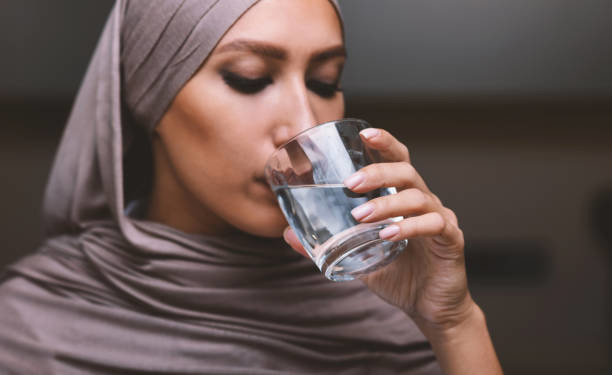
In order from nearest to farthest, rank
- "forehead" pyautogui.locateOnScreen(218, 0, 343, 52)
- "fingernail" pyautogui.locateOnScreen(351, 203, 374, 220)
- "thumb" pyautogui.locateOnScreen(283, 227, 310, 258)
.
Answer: "fingernail" pyautogui.locateOnScreen(351, 203, 374, 220), "thumb" pyautogui.locateOnScreen(283, 227, 310, 258), "forehead" pyautogui.locateOnScreen(218, 0, 343, 52)

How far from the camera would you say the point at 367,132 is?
765 mm

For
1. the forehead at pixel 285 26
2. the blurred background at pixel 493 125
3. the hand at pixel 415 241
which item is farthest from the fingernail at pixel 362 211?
the blurred background at pixel 493 125

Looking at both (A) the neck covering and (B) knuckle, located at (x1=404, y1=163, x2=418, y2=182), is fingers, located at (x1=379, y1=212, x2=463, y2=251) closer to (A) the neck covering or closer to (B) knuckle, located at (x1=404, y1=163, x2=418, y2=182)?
(B) knuckle, located at (x1=404, y1=163, x2=418, y2=182)

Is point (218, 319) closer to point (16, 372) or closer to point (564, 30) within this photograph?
point (16, 372)

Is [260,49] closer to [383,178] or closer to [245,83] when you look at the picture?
[245,83]

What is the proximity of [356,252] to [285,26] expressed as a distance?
1.36 ft

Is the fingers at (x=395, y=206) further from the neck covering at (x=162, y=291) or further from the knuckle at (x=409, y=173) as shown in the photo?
the neck covering at (x=162, y=291)

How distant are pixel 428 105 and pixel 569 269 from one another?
1249mm

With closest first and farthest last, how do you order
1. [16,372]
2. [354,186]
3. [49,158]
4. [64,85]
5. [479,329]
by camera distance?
[354,186] < [479,329] < [16,372] < [64,85] < [49,158]

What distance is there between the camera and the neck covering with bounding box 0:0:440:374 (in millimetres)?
1032

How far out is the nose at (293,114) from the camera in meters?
0.93

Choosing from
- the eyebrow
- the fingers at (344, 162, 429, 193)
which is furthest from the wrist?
the eyebrow

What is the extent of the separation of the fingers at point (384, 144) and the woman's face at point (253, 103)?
176 millimetres

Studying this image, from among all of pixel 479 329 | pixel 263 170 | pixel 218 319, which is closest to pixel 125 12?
pixel 263 170
